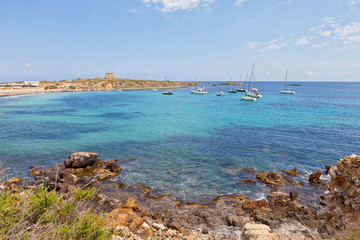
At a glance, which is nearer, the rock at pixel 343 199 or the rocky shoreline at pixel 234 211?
the rock at pixel 343 199

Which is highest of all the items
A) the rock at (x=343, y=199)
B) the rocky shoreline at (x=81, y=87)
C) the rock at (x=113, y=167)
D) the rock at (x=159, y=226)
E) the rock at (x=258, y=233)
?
the rocky shoreline at (x=81, y=87)

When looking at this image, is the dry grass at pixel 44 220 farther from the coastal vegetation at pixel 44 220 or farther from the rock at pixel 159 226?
the rock at pixel 159 226

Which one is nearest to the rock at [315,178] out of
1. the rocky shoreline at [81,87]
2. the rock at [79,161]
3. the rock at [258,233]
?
the rock at [258,233]

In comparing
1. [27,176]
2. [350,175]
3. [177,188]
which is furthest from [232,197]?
[27,176]

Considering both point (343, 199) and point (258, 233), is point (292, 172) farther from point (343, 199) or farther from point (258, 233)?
point (258, 233)

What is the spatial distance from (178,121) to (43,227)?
3860 centimetres

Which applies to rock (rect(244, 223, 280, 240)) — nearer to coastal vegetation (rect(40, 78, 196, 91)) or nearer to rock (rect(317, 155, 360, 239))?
rock (rect(317, 155, 360, 239))

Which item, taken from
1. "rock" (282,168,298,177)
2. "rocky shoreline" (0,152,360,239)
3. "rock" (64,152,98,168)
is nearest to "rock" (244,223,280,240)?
"rocky shoreline" (0,152,360,239)

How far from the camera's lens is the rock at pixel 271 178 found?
1766cm

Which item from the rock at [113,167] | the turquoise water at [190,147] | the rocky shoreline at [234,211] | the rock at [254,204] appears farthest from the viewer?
the rock at [113,167]

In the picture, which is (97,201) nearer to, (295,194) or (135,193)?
(135,193)

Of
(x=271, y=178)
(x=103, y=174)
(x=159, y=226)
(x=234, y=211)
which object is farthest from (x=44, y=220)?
(x=271, y=178)

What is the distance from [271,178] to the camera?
1825cm

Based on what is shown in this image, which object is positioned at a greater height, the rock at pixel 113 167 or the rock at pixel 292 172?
the rock at pixel 113 167
